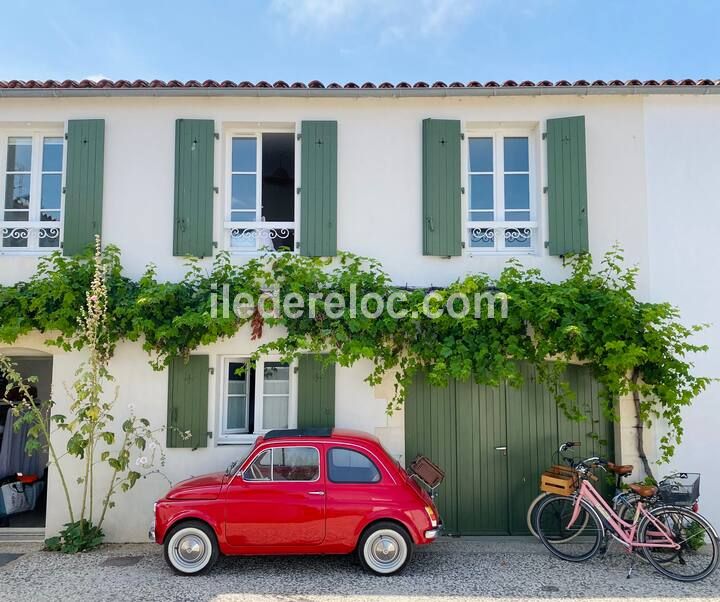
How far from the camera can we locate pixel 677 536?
6.24 metres

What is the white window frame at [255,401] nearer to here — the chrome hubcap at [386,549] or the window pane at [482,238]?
the chrome hubcap at [386,549]

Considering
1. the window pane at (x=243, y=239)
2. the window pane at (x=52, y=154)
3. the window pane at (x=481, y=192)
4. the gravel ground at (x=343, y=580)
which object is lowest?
the gravel ground at (x=343, y=580)

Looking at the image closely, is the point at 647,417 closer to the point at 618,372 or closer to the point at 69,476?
the point at 618,372

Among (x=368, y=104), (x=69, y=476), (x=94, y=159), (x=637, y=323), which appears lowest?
(x=69, y=476)

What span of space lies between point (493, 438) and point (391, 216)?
3.31m

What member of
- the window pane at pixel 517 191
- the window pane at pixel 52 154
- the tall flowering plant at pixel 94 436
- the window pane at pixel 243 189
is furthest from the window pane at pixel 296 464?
the window pane at pixel 52 154

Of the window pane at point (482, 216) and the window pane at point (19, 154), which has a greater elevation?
the window pane at point (19, 154)

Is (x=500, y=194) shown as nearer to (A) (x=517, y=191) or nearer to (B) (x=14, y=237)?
(A) (x=517, y=191)

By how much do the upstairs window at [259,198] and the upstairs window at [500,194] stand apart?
258 centimetres

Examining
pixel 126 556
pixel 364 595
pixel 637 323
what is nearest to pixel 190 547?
pixel 126 556

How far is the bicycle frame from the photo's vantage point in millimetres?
6227

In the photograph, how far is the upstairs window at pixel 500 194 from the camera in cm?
807

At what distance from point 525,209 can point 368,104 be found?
2.65 m

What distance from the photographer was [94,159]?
794 centimetres
